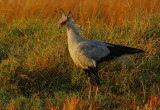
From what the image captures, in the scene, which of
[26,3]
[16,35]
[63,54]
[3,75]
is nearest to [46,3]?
[26,3]

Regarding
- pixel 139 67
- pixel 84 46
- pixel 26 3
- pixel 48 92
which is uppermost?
pixel 26 3

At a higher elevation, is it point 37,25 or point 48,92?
point 37,25

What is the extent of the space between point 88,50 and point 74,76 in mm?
626

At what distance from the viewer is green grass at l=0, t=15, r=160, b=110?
13.6 ft

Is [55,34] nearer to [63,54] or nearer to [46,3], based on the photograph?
[63,54]

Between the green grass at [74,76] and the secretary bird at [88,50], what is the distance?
360mm

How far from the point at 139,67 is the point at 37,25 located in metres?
2.74

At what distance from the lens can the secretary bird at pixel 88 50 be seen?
4.33 m

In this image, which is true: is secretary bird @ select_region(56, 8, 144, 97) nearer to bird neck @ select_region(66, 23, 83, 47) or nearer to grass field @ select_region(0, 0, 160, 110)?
bird neck @ select_region(66, 23, 83, 47)

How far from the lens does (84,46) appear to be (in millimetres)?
4336

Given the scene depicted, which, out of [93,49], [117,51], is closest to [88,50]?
[93,49]

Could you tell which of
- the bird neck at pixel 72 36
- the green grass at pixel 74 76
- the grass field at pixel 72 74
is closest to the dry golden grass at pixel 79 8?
the grass field at pixel 72 74

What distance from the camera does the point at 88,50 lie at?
4379 mm

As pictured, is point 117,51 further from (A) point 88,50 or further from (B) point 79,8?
(B) point 79,8
